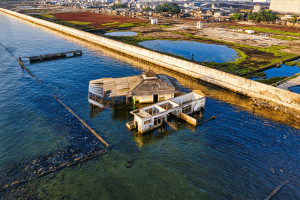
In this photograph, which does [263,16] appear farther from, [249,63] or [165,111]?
[165,111]

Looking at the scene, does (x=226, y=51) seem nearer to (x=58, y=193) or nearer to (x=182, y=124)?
(x=182, y=124)

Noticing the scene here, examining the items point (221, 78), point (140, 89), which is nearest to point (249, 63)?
point (221, 78)

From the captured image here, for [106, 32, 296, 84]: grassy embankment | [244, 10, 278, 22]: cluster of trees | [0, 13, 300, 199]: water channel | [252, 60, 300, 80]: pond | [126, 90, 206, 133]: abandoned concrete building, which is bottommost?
[0, 13, 300, 199]: water channel

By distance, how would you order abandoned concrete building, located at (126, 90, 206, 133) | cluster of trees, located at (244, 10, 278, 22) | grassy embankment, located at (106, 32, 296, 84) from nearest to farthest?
abandoned concrete building, located at (126, 90, 206, 133) → grassy embankment, located at (106, 32, 296, 84) → cluster of trees, located at (244, 10, 278, 22)

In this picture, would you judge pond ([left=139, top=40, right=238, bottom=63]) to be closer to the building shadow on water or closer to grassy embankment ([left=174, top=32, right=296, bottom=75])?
grassy embankment ([left=174, top=32, right=296, bottom=75])

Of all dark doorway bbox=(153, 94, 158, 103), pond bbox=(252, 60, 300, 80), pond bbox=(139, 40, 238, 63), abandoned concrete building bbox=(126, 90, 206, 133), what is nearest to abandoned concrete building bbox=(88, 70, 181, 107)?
dark doorway bbox=(153, 94, 158, 103)

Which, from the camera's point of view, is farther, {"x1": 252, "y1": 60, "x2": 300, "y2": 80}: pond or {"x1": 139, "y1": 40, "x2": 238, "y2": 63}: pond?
{"x1": 139, "y1": 40, "x2": 238, "y2": 63}: pond

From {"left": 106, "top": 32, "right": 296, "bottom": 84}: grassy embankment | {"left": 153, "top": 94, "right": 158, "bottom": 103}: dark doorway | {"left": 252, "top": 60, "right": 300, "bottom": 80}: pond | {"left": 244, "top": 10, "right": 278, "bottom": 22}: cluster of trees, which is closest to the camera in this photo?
{"left": 153, "top": 94, "right": 158, "bottom": 103}: dark doorway
